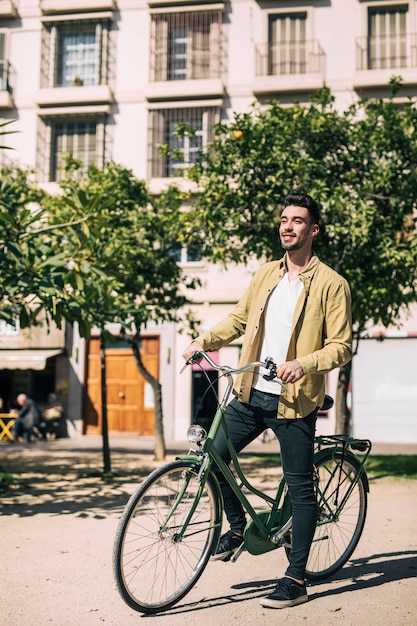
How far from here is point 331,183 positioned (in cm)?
995

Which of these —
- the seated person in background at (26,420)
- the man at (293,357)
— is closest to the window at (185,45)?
the seated person in background at (26,420)

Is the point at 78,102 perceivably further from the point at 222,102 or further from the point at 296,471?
the point at 296,471

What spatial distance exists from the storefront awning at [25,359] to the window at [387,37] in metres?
12.9

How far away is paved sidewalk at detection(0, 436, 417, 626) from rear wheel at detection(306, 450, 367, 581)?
11cm

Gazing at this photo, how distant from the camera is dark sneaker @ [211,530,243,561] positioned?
3.87m

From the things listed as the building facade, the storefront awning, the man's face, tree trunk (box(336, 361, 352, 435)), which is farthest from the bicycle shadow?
the storefront awning

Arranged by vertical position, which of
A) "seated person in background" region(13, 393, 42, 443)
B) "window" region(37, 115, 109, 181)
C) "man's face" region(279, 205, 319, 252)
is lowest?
"seated person in background" region(13, 393, 42, 443)

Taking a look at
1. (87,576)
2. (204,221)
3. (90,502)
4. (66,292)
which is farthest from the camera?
(204,221)

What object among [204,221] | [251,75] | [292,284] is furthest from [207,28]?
[292,284]

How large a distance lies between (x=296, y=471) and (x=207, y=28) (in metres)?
21.8

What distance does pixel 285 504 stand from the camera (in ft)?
13.2

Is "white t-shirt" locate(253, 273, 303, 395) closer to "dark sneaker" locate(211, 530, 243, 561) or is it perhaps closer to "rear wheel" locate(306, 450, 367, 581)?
"rear wheel" locate(306, 450, 367, 581)

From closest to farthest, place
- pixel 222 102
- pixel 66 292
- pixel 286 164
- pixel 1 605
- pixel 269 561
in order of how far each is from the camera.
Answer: pixel 1 605 < pixel 269 561 < pixel 66 292 < pixel 286 164 < pixel 222 102

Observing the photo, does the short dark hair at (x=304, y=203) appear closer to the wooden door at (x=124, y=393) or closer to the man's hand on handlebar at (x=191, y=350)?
the man's hand on handlebar at (x=191, y=350)
